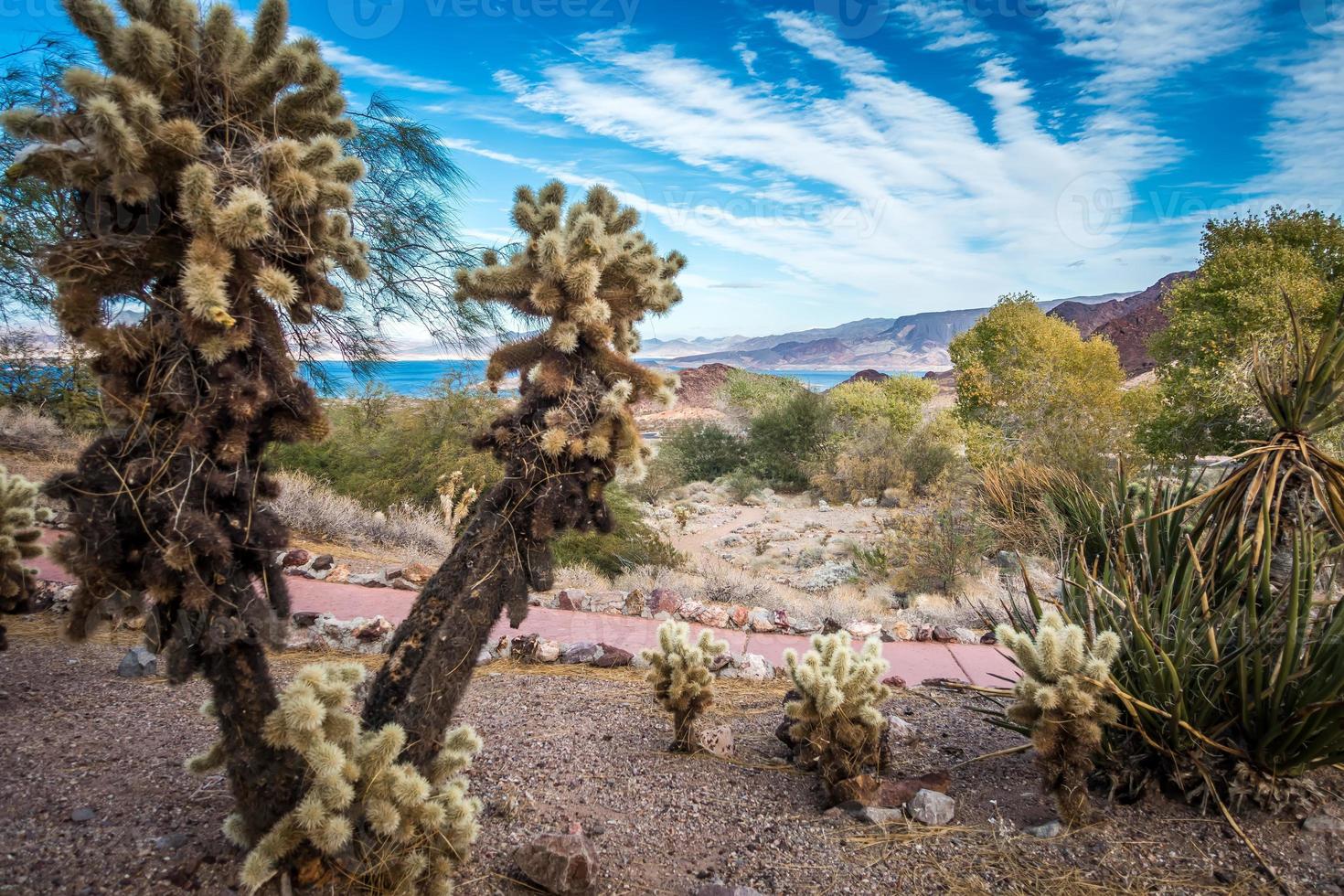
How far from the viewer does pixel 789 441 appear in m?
27.6

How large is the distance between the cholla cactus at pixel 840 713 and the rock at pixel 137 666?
14.7 feet

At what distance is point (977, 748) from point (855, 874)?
1658mm

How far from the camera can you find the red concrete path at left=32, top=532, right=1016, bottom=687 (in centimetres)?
637

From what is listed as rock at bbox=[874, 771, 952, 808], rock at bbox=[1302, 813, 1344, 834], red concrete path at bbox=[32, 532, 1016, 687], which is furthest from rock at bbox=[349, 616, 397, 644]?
rock at bbox=[1302, 813, 1344, 834]

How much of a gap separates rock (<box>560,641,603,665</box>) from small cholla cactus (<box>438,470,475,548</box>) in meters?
Result: 3.51

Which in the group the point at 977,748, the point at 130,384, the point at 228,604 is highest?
the point at 130,384

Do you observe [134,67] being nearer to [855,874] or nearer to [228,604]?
[228,604]

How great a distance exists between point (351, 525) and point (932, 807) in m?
9.63

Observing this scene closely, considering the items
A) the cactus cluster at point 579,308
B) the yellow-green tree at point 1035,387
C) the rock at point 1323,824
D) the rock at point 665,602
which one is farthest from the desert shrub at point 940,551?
the cactus cluster at point 579,308

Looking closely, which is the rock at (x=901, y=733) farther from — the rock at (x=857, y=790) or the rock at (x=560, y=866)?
the rock at (x=560, y=866)

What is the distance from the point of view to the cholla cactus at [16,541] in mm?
4375

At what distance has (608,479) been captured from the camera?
3.20 metres

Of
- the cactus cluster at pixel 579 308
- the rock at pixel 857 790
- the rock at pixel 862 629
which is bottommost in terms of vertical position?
the rock at pixel 862 629

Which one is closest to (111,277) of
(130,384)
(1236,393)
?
(130,384)
